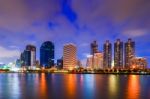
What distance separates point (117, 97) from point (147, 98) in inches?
285

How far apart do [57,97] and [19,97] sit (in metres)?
8.59

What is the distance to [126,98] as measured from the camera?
55.9 meters

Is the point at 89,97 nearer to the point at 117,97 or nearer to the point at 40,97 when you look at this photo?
the point at 117,97

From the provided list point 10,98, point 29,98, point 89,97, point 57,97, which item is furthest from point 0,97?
point 89,97

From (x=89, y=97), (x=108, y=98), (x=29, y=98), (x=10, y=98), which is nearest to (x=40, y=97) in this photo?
(x=29, y=98)

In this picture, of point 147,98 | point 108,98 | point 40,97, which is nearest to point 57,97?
point 40,97

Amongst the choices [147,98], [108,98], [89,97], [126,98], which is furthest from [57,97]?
[147,98]

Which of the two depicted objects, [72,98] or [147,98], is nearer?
[72,98]

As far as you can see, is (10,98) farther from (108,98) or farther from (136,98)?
(136,98)

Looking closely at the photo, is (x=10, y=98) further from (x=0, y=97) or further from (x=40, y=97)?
(x=40, y=97)

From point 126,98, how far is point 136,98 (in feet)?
7.02

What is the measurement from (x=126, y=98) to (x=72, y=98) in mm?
11976

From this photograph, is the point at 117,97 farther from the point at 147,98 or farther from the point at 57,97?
the point at 57,97

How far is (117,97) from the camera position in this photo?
5656 cm
